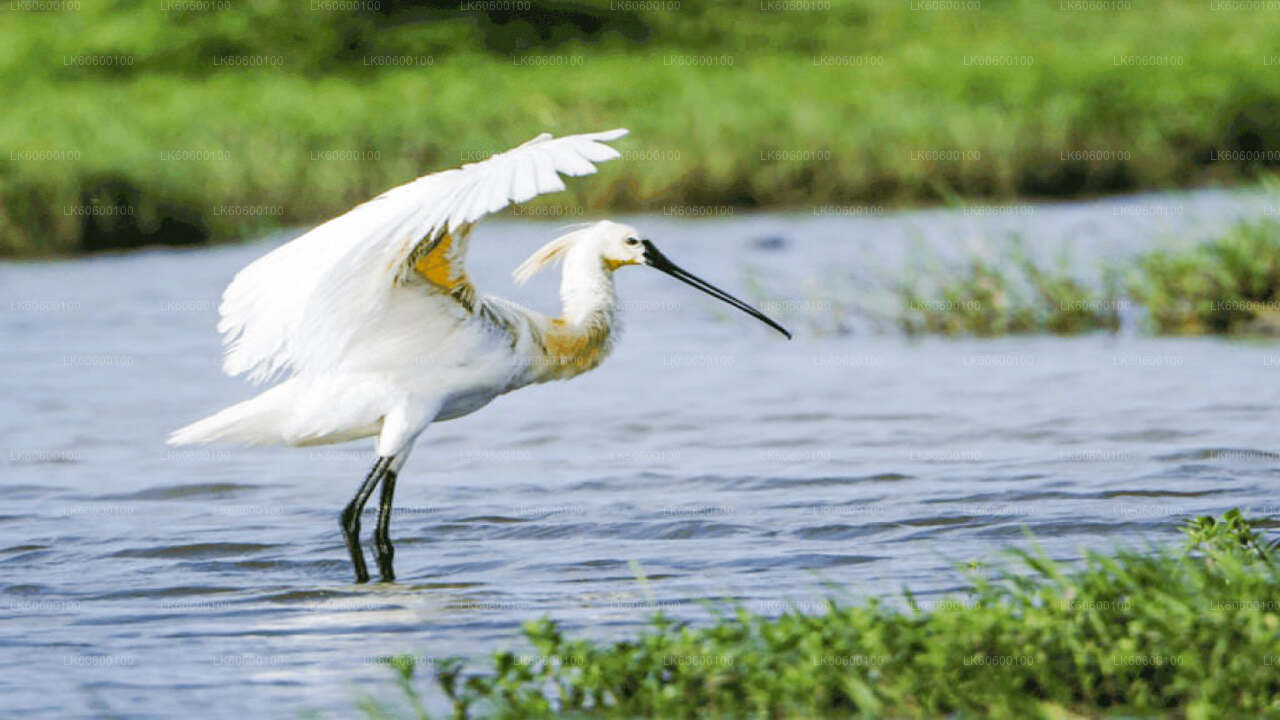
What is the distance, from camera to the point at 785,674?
463 centimetres

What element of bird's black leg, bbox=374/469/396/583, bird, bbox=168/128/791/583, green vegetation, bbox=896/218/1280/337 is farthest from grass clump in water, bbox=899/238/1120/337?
bird's black leg, bbox=374/469/396/583

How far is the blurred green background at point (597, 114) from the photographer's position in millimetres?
20406

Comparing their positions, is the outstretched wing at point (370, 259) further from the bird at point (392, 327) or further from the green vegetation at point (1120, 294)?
the green vegetation at point (1120, 294)

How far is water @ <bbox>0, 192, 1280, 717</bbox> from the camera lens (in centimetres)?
614

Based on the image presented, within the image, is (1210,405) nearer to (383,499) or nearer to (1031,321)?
(1031,321)

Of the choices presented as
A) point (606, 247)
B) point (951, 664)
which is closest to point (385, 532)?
point (606, 247)

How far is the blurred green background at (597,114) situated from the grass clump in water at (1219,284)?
5.77 m

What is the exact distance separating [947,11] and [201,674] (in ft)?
105

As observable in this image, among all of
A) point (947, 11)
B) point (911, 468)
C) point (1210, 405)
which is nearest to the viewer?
point (911, 468)

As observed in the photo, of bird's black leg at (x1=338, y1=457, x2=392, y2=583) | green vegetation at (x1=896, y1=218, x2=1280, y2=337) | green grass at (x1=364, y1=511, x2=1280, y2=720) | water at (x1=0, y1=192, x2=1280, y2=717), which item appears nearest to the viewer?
green grass at (x1=364, y1=511, x2=1280, y2=720)

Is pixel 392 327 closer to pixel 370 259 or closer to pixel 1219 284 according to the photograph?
pixel 370 259

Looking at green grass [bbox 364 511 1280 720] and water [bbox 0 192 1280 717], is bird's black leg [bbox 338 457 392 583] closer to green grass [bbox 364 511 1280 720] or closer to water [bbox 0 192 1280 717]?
water [bbox 0 192 1280 717]

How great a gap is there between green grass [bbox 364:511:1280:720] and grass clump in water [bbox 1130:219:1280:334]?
661 centimetres

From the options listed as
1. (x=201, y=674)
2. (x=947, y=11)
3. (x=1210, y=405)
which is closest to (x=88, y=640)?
(x=201, y=674)
